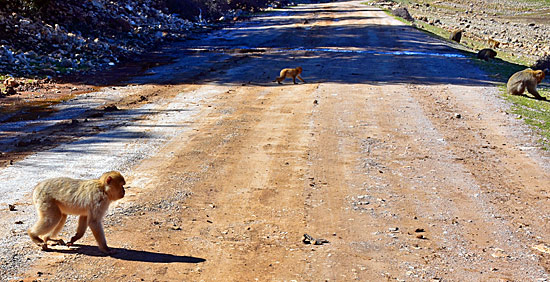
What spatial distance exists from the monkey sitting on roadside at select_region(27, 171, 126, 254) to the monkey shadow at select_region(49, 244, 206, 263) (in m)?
0.13

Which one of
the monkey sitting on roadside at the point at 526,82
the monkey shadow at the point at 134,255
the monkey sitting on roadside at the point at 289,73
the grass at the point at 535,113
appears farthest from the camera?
the monkey sitting on roadside at the point at 289,73

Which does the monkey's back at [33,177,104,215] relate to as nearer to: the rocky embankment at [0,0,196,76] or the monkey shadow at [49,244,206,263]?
the monkey shadow at [49,244,206,263]

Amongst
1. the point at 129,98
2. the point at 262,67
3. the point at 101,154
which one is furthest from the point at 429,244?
the point at 262,67

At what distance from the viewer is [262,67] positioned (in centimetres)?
2030

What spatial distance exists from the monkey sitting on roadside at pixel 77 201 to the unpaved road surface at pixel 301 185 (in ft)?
0.96

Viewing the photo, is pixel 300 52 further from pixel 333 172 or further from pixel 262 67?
pixel 333 172

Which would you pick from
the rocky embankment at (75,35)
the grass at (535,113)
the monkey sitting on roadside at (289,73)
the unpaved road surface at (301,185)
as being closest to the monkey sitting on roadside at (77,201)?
the unpaved road surface at (301,185)

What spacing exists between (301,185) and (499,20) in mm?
58425

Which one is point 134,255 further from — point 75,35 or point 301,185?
point 75,35

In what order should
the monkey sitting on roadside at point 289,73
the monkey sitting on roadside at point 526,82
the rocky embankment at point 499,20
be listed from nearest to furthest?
the monkey sitting on roadside at point 526,82
the monkey sitting on roadside at point 289,73
the rocky embankment at point 499,20

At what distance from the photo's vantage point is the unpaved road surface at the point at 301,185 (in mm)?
5641

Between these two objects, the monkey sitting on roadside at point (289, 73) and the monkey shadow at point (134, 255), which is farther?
the monkey sitting on roadside at point (289, 73)

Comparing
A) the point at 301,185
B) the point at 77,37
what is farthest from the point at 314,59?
the point at 301,185

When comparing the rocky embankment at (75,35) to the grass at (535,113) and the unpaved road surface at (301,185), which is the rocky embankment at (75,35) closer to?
the unpaved road surface at (301,185)
